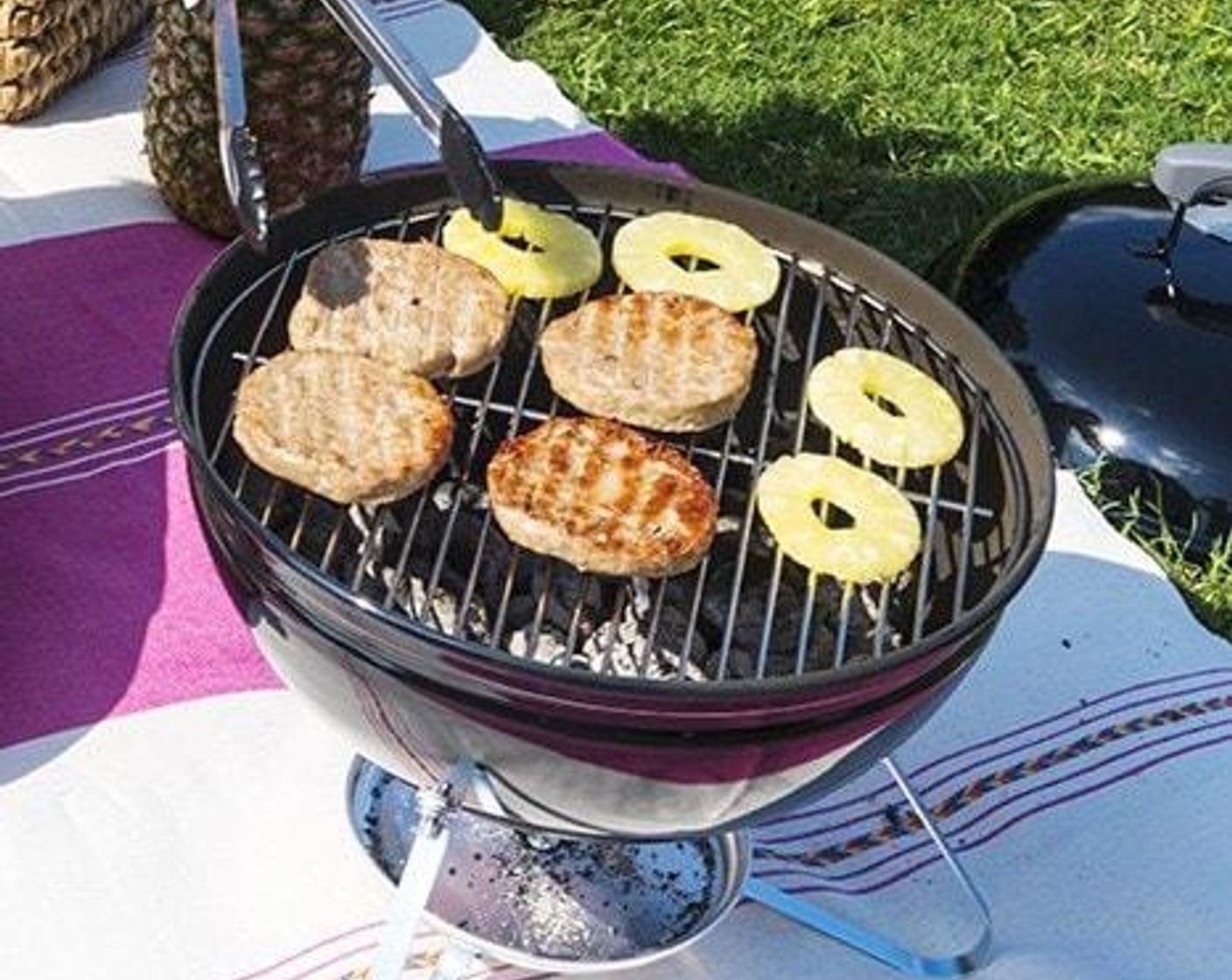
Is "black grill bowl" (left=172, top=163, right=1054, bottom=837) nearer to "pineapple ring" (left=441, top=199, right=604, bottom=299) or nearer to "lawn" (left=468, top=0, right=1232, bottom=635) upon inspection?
"pineapple ring" (left=441, top=199, right=604, bottom=299)

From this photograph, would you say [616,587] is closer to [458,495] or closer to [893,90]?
[458,495]

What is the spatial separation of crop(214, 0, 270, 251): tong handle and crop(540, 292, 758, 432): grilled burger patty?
0.91 feet

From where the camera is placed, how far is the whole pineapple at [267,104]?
2.48 meters

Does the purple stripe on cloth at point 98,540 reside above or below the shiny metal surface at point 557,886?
below

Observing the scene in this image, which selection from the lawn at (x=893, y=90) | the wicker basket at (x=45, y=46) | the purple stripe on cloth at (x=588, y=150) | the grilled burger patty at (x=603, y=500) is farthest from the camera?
the lawn at (x=893, y=90)

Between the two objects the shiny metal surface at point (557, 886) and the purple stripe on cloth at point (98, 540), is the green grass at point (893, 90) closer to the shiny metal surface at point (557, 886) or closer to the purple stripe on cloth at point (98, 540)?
the purple stripe on cloth at point (98, 540)

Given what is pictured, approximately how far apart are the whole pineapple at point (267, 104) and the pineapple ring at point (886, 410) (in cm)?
104

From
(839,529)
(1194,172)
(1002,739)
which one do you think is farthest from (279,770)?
(1194,172)

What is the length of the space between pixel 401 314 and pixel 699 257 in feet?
1.03

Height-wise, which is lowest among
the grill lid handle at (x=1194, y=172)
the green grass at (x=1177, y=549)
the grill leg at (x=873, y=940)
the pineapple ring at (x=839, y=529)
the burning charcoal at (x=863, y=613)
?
the green grass at (x=1177, y=549)

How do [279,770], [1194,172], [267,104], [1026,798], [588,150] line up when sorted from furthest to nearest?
[588,150], [267,104], [1194,172], [1026,798], [279,770]

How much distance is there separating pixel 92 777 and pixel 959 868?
2.78 ft

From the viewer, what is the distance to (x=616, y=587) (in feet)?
5.84

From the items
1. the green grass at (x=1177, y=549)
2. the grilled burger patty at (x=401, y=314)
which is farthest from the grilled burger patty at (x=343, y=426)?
the green grass at (x=1177, y=549)
